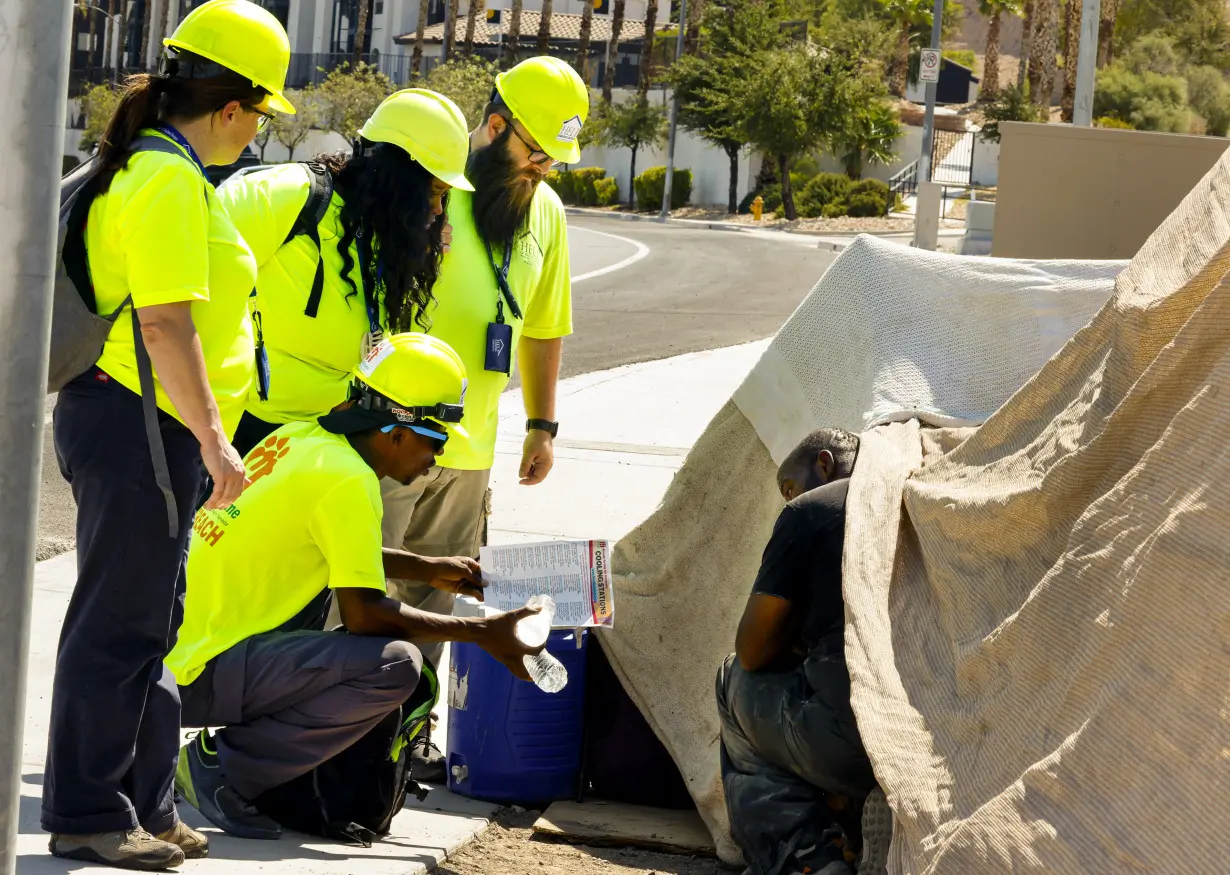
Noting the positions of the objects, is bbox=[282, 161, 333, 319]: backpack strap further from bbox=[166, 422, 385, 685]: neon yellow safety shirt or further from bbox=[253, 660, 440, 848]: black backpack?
bbox=[253, 660, 440, 848]: black backpack

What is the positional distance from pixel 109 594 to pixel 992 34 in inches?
2489

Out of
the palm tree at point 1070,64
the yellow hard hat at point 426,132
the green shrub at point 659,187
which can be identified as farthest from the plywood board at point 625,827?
the green shrub at point 659,187

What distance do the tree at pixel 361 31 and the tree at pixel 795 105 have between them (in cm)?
2784

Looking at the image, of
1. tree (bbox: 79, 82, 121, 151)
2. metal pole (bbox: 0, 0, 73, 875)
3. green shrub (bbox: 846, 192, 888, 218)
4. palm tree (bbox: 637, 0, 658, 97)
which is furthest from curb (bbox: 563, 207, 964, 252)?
metal pole (bbox: 0, 0, 73, 875)

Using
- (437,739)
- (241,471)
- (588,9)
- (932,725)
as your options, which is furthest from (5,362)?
(588,9)

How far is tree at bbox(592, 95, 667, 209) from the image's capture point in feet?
188

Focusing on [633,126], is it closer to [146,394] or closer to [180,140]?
[180,140]

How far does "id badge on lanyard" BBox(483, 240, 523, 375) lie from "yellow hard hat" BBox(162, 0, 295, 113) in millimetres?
1228

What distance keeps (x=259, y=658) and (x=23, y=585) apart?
1625mm

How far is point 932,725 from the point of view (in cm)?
332

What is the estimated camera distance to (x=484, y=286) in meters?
4.59

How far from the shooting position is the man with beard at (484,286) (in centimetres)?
452

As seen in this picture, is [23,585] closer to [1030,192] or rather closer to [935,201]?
[1030,192]

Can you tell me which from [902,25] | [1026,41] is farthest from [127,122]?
[902,25]
